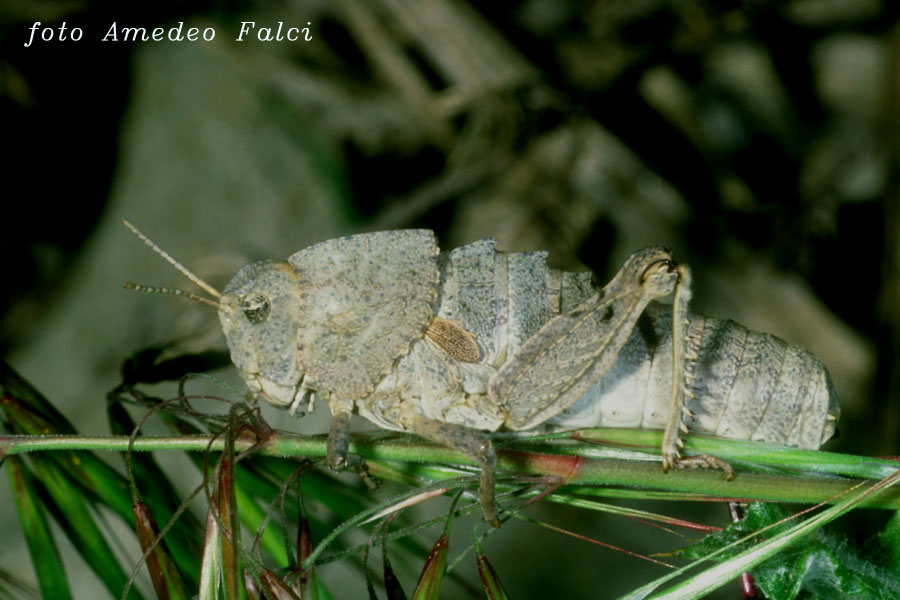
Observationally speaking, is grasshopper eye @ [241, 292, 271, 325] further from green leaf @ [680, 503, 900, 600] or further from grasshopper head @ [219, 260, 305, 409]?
green leaf @ [680, 503, 900, 600]

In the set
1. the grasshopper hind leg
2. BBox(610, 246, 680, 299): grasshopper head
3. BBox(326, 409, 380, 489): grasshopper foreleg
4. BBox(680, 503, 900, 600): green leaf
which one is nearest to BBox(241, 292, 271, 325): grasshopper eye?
BBox(326, 409, 380, 489): grasshopper foreleg

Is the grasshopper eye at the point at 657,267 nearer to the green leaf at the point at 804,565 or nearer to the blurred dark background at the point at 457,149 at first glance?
the green leaf at the point at 804,565

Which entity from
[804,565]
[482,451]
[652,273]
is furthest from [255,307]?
[804,565]

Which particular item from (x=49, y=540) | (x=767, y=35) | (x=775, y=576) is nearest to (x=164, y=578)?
(x=49, y=540)

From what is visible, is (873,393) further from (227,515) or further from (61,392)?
(61,392)

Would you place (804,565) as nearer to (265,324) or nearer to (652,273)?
(652,273)

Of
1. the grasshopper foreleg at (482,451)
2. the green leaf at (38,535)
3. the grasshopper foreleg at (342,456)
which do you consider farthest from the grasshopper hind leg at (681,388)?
the green leaf at (38,535)

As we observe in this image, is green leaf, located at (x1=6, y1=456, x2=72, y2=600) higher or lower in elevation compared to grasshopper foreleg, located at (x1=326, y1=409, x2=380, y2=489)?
lower
